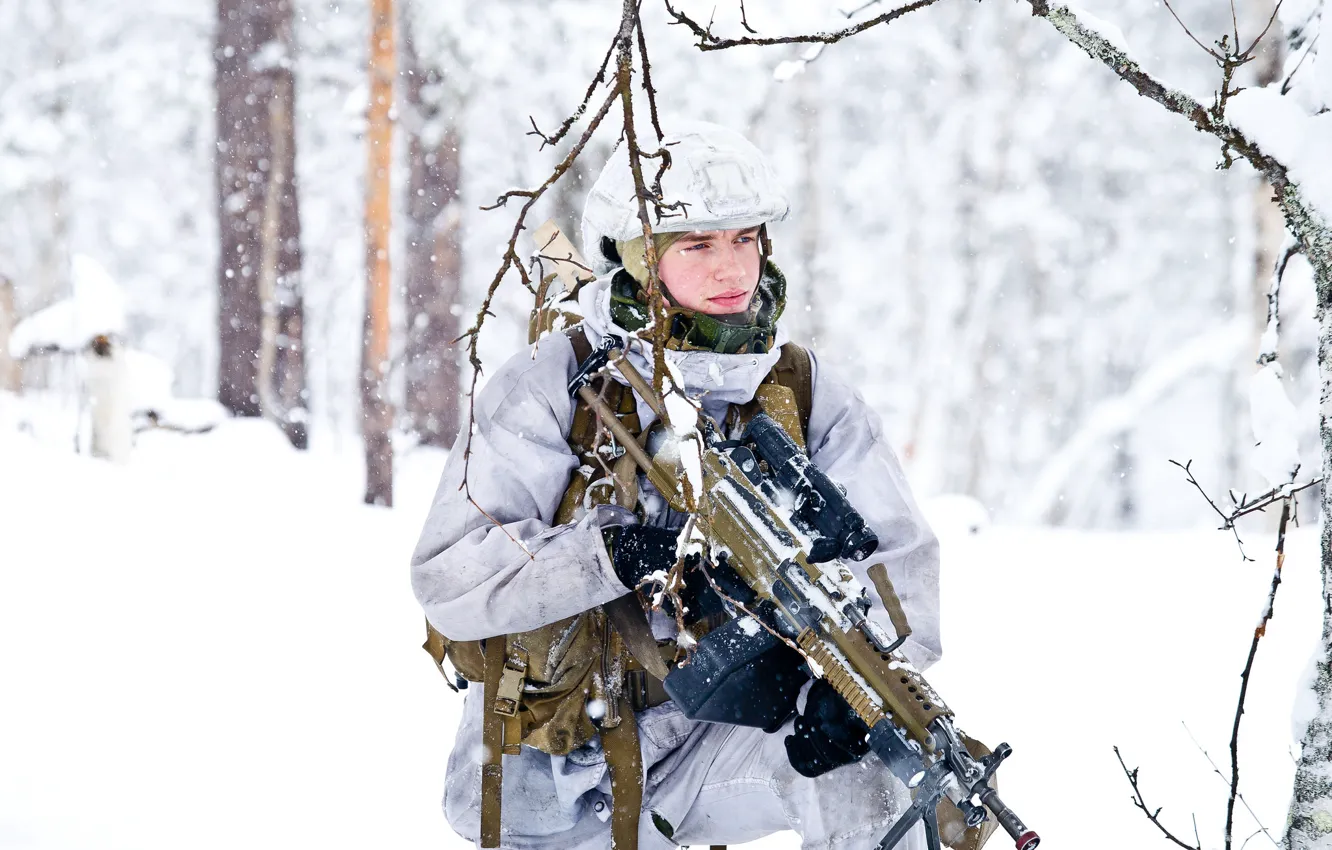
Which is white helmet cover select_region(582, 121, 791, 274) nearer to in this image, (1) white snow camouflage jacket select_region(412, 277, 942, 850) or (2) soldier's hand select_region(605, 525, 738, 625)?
(1) white snow camouflage jacket select_region(412, 277, 942, 850)

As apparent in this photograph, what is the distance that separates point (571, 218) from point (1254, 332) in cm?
741

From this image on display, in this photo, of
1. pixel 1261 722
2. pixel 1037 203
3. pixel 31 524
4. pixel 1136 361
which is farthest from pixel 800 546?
pixel 1136 361

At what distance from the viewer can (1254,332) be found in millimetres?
12828

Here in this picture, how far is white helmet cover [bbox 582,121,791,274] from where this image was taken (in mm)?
2740

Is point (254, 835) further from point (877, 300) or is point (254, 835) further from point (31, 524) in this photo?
point (877, 300)

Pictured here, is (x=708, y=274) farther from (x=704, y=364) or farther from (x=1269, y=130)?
(x=1269, y=130)

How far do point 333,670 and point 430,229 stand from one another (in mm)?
6219

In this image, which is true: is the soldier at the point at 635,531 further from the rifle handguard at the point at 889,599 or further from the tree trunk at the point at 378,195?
the tree trunk at the point at 378,195

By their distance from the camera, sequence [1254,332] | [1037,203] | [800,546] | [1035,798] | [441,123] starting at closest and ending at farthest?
[800,546], [1035,798], [441,123], [1254,332], [1037,203]

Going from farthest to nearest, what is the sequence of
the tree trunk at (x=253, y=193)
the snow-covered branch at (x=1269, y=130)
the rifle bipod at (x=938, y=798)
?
1. the tree trunk at (x=253, y=193)
2. the rifle bipod at (x=938, y=798)
3. the snow-covered branch at (x=1269, y=130)

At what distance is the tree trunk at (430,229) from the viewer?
422 inches

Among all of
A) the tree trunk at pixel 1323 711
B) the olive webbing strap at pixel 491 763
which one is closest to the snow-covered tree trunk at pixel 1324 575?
the tree trunk at pixel 1323 711

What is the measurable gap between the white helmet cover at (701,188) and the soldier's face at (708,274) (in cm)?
4

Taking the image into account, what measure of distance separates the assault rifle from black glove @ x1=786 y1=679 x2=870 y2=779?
0.05 metres
